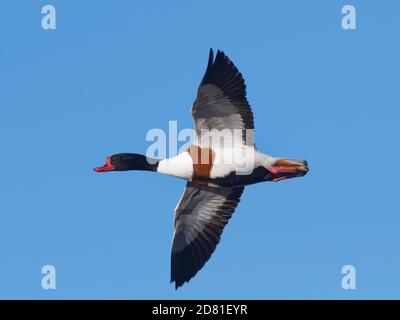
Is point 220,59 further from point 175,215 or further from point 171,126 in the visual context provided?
point 175,215

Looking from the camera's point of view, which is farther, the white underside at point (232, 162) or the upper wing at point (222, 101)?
the white underside at point (232, 162)

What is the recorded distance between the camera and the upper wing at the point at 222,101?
54.1 feet

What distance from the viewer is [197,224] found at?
18141 mm

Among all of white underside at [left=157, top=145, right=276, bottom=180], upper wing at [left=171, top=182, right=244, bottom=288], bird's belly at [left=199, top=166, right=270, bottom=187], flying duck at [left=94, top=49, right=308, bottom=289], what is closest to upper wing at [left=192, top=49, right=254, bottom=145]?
flying duck at [left=94, top=49, right=308, bottom=289]

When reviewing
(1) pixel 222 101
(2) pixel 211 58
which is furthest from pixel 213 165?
(2) pixel 211 58

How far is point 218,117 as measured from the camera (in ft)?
55.4

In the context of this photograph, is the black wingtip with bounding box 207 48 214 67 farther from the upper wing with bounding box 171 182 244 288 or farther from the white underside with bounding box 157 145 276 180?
the upper wing with bounding box 171 182 244 288

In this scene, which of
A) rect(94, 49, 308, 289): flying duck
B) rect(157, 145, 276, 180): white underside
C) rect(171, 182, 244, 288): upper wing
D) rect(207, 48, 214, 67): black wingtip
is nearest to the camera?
rect(207, 48, 214, 67): black wingtip

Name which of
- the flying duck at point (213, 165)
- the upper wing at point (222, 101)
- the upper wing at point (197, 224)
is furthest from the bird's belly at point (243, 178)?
the upper wing at point (197, 224)

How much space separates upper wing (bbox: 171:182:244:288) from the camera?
17891 millimetres

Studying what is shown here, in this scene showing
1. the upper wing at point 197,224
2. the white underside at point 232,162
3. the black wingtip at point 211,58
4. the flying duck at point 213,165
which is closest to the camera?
the black wingtip at point 211,58

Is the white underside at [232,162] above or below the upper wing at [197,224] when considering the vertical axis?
above

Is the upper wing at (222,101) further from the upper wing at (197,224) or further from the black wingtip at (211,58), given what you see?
the upper wing at (197,224)

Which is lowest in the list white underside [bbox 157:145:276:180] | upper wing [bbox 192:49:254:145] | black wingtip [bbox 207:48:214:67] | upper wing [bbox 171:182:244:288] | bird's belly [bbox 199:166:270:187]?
upper wing [bbox 171:182:244:288]
